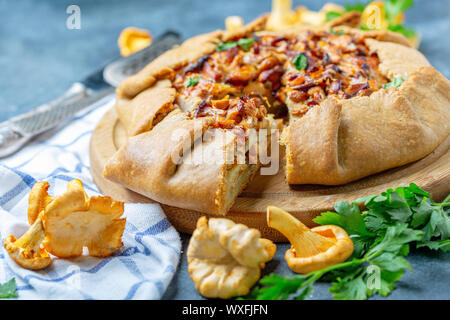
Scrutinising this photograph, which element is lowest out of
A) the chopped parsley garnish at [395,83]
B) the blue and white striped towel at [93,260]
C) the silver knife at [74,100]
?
the blue and white striped towel at [93,260]

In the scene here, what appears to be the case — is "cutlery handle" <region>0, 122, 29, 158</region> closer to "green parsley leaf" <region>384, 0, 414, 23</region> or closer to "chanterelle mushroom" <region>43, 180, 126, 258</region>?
"chanterelle mushroom" <region>43, 180, 126, 258</region>

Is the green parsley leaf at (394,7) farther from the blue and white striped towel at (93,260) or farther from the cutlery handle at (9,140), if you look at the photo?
the cutlery handle at (9,140)

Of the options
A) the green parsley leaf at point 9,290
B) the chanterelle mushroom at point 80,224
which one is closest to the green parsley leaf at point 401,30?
the chanterelle mushroom at point 80,224

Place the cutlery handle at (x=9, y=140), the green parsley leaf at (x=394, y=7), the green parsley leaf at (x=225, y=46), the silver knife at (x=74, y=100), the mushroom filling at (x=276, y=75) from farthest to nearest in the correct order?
1. the green parsley leaf at (x=394, y=7)
2. the green parsley leaf at (x=225, y=46)
3. the silver knife at (x=74, y=100)
4. the cutlery handle at (x=9, y=140)
5. the mushroom filling at (x=276, y=75)

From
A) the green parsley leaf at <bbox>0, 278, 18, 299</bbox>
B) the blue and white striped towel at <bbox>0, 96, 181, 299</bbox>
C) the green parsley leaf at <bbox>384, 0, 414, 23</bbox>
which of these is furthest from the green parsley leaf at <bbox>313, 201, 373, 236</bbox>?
the green parsley leaf at <bbox>384, 0, 414, 23</bbox>

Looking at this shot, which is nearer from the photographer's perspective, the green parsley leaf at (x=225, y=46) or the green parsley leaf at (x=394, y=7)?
the green parsley leaf at (x=225, y=46)
